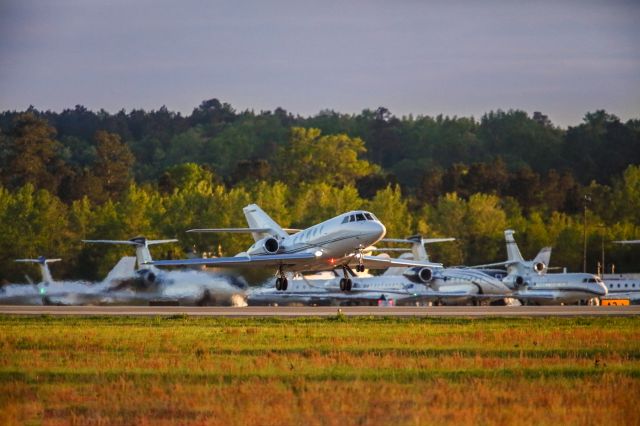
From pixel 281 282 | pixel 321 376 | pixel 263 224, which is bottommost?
pixel 321 376

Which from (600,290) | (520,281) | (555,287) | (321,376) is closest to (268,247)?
(321,376)

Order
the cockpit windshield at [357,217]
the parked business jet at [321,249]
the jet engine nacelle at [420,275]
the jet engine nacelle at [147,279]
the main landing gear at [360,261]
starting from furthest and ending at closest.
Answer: the jet engine nacelle at [420,275] → the jet engine nacelle at [147,279] → the main landing gear at [360,261] → the cockpit windshield at [357,217] → the parked business jet at [321,249]

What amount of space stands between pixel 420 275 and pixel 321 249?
3438 centimetres

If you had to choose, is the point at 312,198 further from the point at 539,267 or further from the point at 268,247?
the point at 268,247

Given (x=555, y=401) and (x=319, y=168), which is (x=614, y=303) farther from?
(x=319, y=168)

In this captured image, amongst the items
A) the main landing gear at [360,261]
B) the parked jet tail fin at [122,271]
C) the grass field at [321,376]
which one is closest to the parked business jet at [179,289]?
the parked jet tail fin at [122,271]

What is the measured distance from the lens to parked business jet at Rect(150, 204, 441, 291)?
49344mm

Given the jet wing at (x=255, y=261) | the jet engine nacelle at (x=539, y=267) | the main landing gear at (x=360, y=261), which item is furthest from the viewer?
the jet engine nacelle at (x=539, y=267)

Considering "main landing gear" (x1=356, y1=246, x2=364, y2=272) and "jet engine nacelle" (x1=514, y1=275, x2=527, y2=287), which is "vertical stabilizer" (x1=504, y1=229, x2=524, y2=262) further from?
"main landing gear" (x1=356, y1=246, x2=364, y2=272)

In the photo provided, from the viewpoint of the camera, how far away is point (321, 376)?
93.5 feet

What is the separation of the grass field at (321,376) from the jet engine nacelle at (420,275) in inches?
1511

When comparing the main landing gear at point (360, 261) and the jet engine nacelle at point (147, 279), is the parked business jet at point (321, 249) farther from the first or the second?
the jet engine nacelle at point (147, 279)

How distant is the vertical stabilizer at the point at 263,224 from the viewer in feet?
191

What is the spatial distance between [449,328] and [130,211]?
76928 mm
